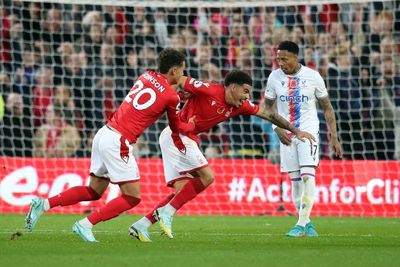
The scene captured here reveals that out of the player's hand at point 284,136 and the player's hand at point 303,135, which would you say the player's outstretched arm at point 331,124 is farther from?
the player's hand at point 303,135

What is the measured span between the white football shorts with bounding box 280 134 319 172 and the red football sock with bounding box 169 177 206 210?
1399 millimetres

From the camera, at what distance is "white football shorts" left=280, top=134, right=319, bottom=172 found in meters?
11.8

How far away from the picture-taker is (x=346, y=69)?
1858cm

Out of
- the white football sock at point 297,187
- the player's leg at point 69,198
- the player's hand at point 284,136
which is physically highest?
the player's hand at point 284,136

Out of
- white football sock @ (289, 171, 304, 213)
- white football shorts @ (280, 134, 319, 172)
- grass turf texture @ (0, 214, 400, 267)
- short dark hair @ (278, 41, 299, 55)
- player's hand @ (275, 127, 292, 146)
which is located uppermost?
short dark hair @ (278, 41, 299, 55)

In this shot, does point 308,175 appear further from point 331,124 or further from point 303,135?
point 303,135

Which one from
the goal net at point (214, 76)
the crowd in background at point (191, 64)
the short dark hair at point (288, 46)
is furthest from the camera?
the crowd in background at point (191, 64)

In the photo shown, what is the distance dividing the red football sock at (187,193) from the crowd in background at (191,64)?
6.94m

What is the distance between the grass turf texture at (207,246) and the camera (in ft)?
26.2

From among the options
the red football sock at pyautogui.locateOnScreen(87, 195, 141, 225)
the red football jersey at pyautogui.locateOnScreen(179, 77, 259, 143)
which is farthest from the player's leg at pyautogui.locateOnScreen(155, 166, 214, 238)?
the red football sock at pyautogui.locateOnScreen(87, 195, 141, 225)


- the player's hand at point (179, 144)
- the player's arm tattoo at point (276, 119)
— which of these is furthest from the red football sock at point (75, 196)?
the player's arm tattoo at point (276, 119)

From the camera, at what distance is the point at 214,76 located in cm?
1877

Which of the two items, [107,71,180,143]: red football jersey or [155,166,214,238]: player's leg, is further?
[155,166,214,238]: player's leg

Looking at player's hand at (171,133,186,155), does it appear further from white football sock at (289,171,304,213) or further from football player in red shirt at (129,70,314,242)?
white football sock at (289,171,304,213)
